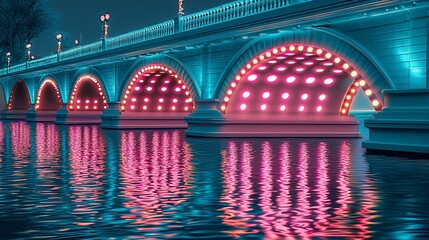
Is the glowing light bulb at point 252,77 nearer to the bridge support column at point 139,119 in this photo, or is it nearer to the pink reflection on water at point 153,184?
the pink reflection on water at point 153,184

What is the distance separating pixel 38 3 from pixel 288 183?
8107 centimetres

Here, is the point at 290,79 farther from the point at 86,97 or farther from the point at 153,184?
the point at 86,97

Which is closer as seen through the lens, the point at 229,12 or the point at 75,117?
the point at 229,12

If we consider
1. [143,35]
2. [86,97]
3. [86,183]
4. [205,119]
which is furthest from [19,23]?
[86,183]

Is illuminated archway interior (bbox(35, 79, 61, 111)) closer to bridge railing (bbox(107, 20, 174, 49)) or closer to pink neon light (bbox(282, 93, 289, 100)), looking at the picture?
bridge railing (bbox(107, 20, 174, 49))

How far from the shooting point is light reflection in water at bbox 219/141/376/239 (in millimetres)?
7973

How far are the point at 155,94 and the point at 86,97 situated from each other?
12468 mm

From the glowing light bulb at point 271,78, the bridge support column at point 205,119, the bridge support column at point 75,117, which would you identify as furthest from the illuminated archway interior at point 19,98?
the glowing light bulb at point 271,78

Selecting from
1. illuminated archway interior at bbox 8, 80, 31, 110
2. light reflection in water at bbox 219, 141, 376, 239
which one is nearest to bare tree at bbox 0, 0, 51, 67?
illuminated archway interior at bbox 8, 80, 31, 110

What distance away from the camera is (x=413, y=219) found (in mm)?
8656

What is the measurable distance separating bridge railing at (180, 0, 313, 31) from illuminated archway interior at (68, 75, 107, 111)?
68.9ft

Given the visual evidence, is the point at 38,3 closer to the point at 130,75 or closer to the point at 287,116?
the point at 130,75

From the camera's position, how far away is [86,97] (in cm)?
5341

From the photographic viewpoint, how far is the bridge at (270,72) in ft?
62.7
